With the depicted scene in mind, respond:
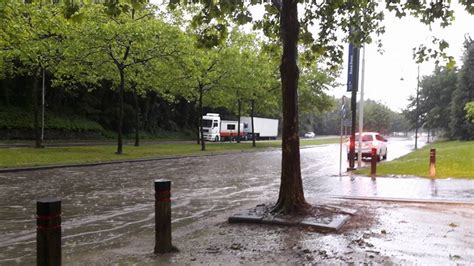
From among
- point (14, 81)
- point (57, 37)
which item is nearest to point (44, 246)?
point (57, 37)

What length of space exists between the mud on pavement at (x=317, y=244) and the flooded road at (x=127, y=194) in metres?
0.86

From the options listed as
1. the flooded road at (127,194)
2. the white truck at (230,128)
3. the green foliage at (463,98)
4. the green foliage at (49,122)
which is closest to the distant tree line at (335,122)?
the white truck at (230,128)

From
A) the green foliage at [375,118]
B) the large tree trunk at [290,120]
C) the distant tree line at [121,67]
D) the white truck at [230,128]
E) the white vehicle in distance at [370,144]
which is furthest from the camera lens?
the green foliage at [375,118]

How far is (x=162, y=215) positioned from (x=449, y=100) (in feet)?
221

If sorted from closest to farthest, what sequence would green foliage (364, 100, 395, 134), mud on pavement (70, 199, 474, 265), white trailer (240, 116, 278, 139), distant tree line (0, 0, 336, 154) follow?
mud on pavement (70, 199, 474, 265) < distant tree line (0, 0, 336, 154) < white trailer (240, 116, 278, 139) < green foliage (364, 100, 395, 134)

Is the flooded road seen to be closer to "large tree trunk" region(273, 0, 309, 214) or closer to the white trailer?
"large tree trunk" region(273, 0, 309, 214)

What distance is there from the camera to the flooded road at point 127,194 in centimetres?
771

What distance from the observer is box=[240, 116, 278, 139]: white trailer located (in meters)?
65.2

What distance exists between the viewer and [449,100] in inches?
2564

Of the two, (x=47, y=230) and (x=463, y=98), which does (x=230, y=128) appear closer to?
(x=463, y=98)

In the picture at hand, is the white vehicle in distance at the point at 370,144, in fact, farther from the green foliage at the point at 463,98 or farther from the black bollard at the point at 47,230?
the green foliage at the point at 463,98

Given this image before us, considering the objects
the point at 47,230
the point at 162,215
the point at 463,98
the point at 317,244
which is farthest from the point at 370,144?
the point at 463,98

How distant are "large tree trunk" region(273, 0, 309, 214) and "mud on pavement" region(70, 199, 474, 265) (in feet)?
2.87

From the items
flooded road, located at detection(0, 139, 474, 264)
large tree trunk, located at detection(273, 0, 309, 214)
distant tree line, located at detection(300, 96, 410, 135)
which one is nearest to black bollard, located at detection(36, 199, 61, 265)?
flooded road, located at detection(0, 139, 474, 264)
